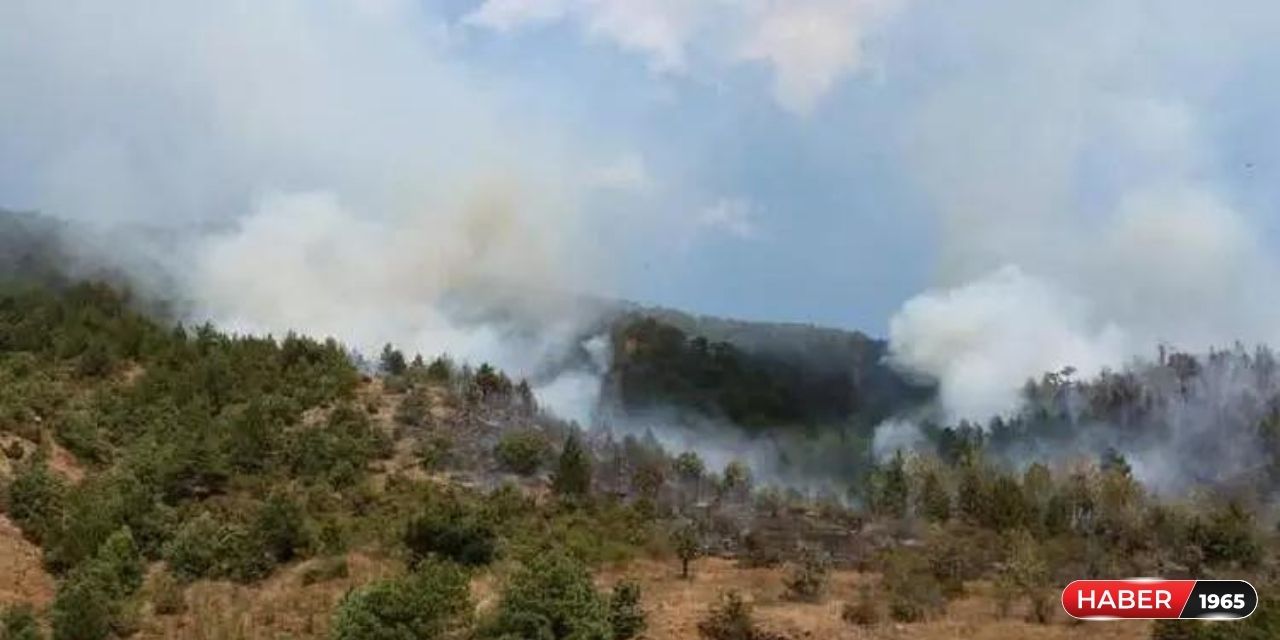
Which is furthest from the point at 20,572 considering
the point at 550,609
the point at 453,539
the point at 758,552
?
the point at 758,552

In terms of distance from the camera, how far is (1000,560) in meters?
43.7

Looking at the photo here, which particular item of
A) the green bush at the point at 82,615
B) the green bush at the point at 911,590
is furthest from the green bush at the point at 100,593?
the green bush at the point at 911,590

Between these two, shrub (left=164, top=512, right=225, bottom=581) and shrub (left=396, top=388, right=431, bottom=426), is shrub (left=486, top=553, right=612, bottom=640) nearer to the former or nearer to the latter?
shrub (left=164, top=512, right=225, bottom=581)

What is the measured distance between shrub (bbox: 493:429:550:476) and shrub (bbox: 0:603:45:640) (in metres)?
27.6

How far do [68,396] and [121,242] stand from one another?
85.7 metres

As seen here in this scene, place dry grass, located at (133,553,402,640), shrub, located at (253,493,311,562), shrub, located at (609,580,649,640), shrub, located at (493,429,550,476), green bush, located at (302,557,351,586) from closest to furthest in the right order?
shrub, located at (609,580,649,640)
dry grass, located at (133,553,402,640)
green bush, located at (302,557,351,586)
shrub, located at (253,493,311,562)
shrub, located at (493,429,550,476)

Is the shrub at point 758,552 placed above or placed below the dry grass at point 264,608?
above

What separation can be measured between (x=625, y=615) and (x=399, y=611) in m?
5.80

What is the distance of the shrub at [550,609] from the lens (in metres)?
26.8

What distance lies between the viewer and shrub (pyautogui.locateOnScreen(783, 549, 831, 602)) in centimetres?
3541

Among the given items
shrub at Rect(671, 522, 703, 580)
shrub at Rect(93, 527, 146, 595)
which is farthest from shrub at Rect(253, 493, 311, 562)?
shrub at Rect(671, 522, 703, 580)

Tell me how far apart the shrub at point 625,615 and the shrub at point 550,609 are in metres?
1.46

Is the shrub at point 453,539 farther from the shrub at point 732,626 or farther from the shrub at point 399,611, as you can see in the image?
the shrub at point 732,626

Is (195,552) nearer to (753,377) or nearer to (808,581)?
(808,581)
